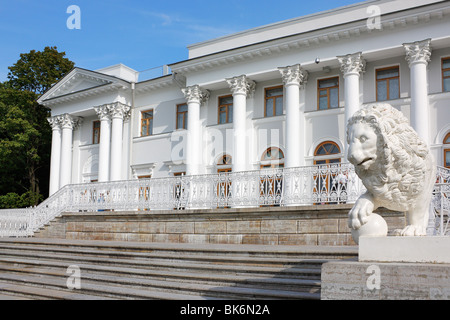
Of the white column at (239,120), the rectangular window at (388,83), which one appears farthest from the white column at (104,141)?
the rectangular window at (388,83)

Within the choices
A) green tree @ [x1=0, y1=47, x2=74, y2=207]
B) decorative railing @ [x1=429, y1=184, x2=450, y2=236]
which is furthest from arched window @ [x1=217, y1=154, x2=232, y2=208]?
green tree @ [x1=0, y1=47, x2=74, y2=207]

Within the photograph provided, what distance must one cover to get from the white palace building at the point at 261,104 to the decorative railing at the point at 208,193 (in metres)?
0.06

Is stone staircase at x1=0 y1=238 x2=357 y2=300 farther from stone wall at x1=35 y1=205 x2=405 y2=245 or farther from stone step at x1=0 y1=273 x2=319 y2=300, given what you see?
stone wall at x1=35 y1=205 x2=405 y2=245

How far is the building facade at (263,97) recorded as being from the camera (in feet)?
58.3

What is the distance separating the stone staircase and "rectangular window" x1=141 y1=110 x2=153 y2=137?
15.0 meters

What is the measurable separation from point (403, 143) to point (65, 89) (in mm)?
27366

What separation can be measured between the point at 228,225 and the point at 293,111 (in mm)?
8833

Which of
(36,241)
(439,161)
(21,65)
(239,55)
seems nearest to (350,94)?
(439,161)

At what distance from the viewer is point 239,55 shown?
21156 mm

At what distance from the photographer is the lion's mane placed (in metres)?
4.09

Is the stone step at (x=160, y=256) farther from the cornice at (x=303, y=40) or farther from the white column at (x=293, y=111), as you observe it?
the cornice at (x=303, y=40)

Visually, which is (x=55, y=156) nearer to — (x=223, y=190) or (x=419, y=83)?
(x=223, y=190)
